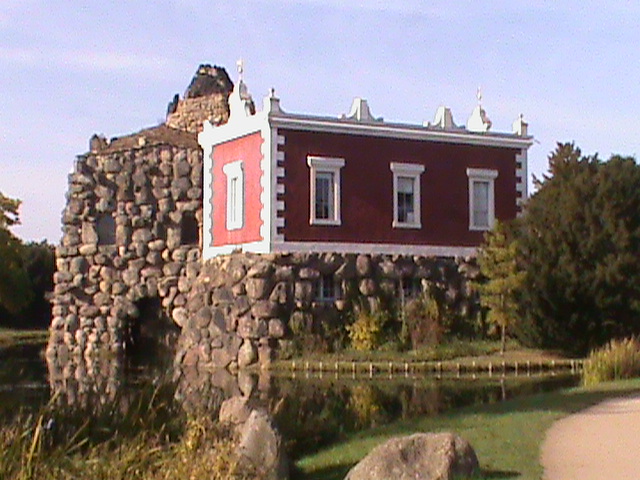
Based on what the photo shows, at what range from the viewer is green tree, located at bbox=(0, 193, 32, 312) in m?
44.8

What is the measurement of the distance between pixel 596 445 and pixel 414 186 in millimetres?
19803

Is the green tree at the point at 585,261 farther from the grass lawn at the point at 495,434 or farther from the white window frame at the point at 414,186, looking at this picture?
the grass lawn at the point at 495,434

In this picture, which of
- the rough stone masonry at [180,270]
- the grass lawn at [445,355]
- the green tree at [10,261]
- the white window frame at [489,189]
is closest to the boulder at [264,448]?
the grass lawn at [445,355]

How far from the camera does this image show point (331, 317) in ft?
98.2

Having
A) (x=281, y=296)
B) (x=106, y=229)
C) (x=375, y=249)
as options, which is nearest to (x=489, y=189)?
(x=375, y=249)

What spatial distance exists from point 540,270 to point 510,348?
11.0ft

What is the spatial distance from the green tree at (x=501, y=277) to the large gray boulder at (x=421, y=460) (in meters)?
16.9

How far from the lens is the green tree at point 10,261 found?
44781mm

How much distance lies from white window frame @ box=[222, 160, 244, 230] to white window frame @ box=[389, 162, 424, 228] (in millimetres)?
4073

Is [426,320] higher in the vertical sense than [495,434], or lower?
higher

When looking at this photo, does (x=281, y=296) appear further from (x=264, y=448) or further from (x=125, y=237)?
(x=264, y=448)

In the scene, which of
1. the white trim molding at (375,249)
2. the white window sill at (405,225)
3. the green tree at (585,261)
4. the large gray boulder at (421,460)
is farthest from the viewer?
the white window sill at (405,225)

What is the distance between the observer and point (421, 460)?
10.9 metres

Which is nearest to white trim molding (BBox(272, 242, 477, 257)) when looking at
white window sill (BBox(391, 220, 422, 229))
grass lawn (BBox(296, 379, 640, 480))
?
white window sill (BBox(391, 220, 422, 229))
